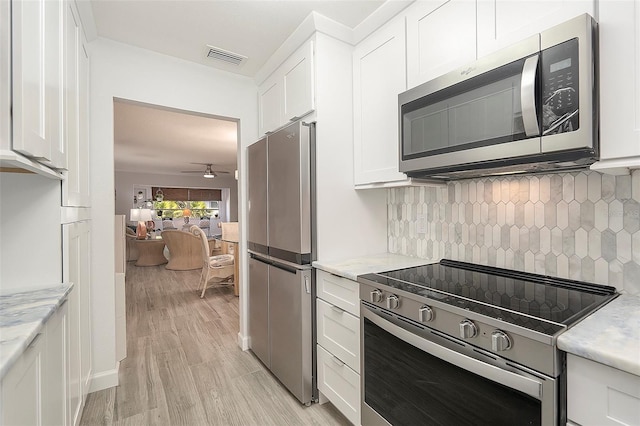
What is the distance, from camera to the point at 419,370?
1247mm

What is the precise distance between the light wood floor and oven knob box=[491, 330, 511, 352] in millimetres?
1246

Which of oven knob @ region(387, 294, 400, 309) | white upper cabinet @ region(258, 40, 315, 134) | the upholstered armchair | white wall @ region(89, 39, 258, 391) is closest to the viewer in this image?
oven knob @ region(387, 294, 400, 309)

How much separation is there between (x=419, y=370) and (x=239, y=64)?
251 cm

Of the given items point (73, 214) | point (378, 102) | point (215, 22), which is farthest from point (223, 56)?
point (73, 214)

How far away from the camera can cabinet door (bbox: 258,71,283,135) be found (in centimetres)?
241

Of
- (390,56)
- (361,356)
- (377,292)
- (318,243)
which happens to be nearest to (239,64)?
(390,56)

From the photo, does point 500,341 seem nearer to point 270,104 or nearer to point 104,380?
point 270,104

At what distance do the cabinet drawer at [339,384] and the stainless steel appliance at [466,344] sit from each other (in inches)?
3.5

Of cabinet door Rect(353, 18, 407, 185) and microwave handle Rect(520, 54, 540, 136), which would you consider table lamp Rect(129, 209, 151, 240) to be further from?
microwave handle Rect(520, 54, 540, 136)

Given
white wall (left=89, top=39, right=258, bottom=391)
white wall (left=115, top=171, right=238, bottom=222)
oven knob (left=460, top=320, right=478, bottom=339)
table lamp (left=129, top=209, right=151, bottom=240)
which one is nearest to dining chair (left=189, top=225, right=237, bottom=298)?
→ white wall (left=89, top=39, right=258, bottom=391)

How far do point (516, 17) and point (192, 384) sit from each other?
2.79 metres

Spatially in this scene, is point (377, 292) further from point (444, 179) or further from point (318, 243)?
point (444, 179)

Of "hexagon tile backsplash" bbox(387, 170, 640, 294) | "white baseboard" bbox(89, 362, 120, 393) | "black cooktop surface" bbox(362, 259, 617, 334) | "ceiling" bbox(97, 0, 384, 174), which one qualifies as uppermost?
"ceiling" bbox(97, 0, 384, 174)

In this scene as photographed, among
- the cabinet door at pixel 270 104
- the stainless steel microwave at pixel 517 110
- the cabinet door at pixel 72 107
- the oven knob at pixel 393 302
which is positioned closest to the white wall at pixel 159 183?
the cabinet door at pixel 270 104
